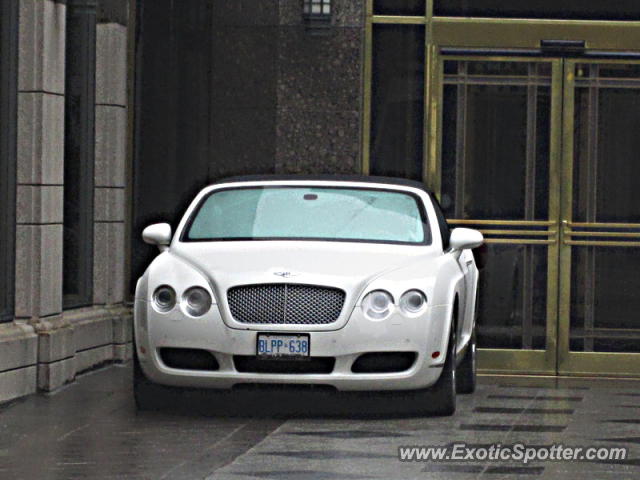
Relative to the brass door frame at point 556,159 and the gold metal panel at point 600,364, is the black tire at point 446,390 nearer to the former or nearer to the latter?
the brass door frame at point 556,159

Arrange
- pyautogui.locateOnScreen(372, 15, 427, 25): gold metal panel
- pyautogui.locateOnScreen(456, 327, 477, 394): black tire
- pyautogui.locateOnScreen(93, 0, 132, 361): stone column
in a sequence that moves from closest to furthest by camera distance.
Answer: pyautogui.locateOnScreen(456, 327, 477, 394): black tire → pyautogui.locateOnScreen(93, 0, 132, 361): stone column → pyautogui.locateOnScreen(372, 15, 427, 25): gold metal panel

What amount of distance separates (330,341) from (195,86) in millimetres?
5939

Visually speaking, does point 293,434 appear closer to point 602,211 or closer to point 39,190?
point 39,190

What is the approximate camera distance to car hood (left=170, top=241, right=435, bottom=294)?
451 inches

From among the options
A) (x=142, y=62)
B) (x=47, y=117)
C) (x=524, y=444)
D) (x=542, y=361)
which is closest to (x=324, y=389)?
(x=524, y=444)

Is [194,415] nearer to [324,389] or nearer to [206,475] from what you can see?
[324,389]

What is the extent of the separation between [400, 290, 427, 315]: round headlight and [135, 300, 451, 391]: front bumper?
56 mm

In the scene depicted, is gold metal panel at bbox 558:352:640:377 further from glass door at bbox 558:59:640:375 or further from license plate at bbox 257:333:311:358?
license plate at bbox 257:333:311:358

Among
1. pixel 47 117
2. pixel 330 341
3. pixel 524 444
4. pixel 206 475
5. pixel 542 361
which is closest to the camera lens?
pixel 206 475

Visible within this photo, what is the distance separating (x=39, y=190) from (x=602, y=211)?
215 inches

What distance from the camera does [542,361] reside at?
1611cm

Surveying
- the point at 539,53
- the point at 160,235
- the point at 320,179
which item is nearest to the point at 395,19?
the point at 539,53

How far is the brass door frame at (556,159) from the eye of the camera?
16078mm

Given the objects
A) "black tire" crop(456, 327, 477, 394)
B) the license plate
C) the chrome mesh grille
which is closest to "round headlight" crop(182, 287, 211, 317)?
the chrome mesh grille
